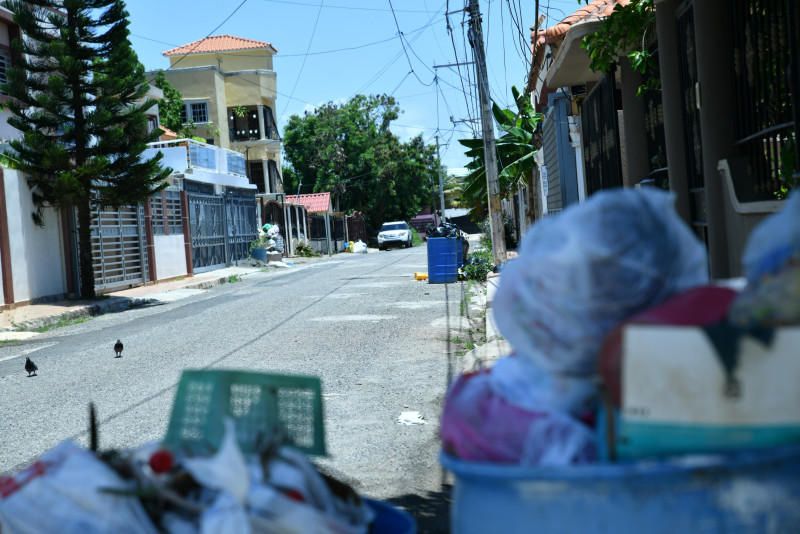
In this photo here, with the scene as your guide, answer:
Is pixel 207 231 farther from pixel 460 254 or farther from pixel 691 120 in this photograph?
pixel 691 120

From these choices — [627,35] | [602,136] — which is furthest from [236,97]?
[627,35]

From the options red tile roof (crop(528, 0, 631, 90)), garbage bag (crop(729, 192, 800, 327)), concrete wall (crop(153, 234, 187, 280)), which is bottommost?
garbage bag (crop(729, 192, 800, 327))

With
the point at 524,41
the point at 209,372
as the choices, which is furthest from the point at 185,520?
the point at 524,41

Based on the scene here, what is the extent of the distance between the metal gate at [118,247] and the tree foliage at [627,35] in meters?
15.4

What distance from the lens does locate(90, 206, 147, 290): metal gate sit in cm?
2064

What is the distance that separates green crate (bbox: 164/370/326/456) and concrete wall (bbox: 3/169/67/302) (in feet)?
53.2

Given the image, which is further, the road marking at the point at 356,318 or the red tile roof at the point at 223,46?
the red tile roof at the point at 223,46

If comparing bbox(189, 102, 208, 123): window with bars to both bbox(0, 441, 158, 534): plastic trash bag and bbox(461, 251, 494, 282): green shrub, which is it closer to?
bbox(461, 251, 494, 282): green shrub

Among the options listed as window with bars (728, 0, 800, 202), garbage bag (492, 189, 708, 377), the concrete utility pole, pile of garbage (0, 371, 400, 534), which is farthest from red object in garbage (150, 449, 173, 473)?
the concrete utility pole

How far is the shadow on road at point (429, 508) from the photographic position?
3.62 metres

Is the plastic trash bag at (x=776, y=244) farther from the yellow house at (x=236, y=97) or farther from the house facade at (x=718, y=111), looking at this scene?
the yellow house at (x=236, y=97)

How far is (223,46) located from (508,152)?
2811 cm

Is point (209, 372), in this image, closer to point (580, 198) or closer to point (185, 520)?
point (185, 520)

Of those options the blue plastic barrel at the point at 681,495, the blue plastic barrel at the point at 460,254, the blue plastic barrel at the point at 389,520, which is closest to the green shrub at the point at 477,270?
the blue plastic barrel at the point at 460,254
